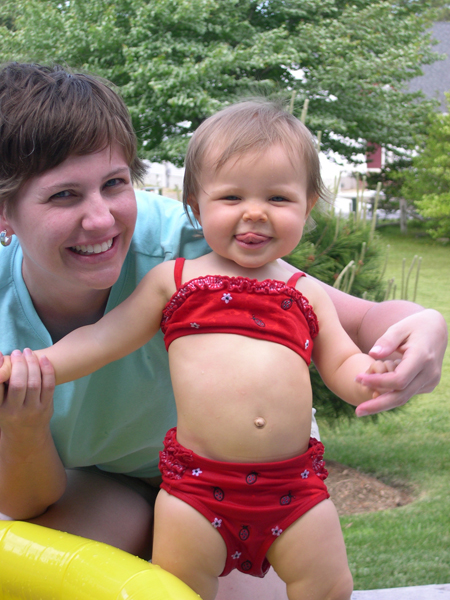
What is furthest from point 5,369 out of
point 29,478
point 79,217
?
point 29,478

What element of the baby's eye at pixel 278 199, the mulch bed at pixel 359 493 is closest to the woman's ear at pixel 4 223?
the baby's eye at pixel 278 199

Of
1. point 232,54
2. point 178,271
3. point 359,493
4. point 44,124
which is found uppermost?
point 232,54

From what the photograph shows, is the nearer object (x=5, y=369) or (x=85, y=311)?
(x=5, y=369)

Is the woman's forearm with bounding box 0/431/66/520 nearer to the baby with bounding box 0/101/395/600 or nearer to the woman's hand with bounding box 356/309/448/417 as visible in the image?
the baby with bounding box 0/101/395/600

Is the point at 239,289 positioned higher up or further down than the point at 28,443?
higher up

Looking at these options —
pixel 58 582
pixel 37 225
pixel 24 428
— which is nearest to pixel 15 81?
pixel 37 225

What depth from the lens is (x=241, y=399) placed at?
1515 millimetres

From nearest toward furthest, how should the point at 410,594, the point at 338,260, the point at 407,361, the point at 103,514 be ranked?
1. the point at 407,361
2. the point at 103,514
3. the point at 410,594
4. the point at 338,260

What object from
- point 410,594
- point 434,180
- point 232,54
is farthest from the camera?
point 434,180

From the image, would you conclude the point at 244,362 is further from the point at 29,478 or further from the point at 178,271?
the point at 29,478

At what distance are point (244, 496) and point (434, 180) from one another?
533 inches

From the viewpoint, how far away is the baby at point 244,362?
4.88ft

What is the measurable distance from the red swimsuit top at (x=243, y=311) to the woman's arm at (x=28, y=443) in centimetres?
36

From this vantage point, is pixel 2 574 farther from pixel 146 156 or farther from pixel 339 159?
pixel 339 159
